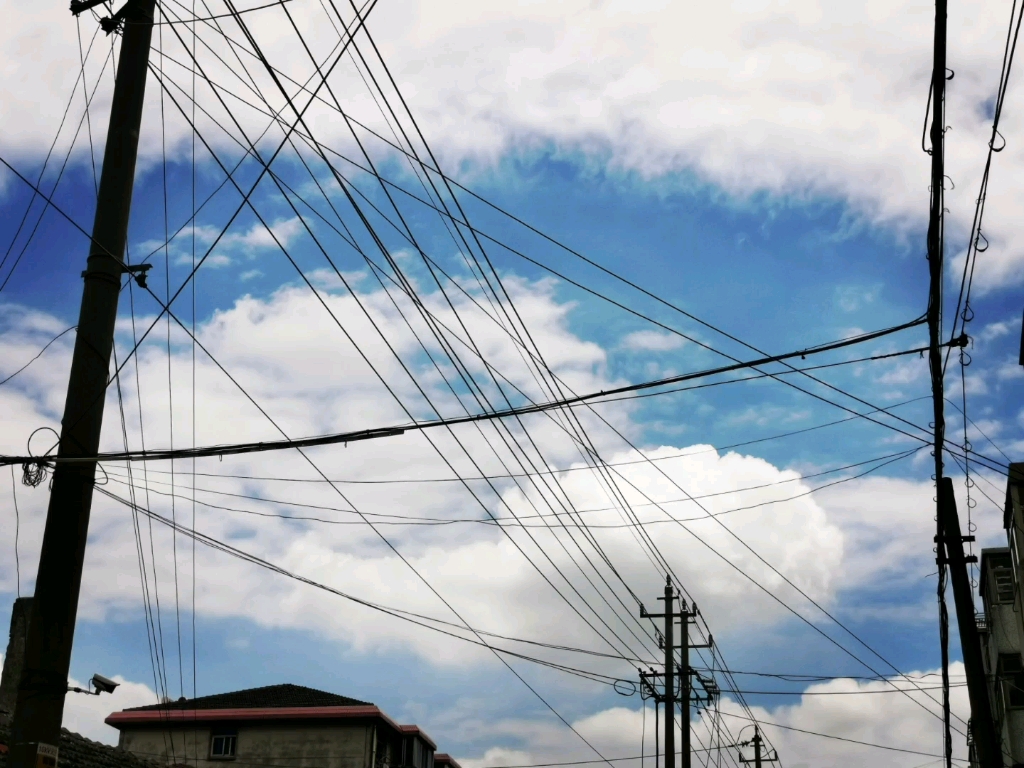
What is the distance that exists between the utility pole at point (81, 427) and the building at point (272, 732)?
29.8m

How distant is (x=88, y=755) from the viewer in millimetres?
19938

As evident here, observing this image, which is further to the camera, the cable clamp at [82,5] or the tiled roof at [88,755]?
the tiled roof at [88,755]

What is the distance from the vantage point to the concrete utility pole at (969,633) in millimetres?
16156

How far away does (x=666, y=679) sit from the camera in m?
33.4

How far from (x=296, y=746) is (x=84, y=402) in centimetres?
3108

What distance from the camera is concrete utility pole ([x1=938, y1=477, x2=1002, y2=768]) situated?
53.0 ft

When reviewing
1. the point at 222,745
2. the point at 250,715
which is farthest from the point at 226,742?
the point at 250,715

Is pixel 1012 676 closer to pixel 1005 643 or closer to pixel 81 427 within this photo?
pixel 1005 643

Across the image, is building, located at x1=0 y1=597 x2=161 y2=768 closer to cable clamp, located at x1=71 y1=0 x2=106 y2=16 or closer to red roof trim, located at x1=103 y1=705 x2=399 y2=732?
cable clamp, located at x1=71 y1=0 x2=106 y2=16

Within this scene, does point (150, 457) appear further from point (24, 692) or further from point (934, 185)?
→ point (934, 185)

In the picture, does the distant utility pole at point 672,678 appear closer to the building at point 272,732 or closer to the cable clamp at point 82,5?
the building at point 272,732

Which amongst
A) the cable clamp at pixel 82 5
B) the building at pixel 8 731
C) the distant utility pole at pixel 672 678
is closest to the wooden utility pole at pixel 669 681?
the distant utility pole at pixel 672 678

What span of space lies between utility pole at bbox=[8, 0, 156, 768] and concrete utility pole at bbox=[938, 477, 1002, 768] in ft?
41.2

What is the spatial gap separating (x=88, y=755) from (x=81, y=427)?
519 inches
